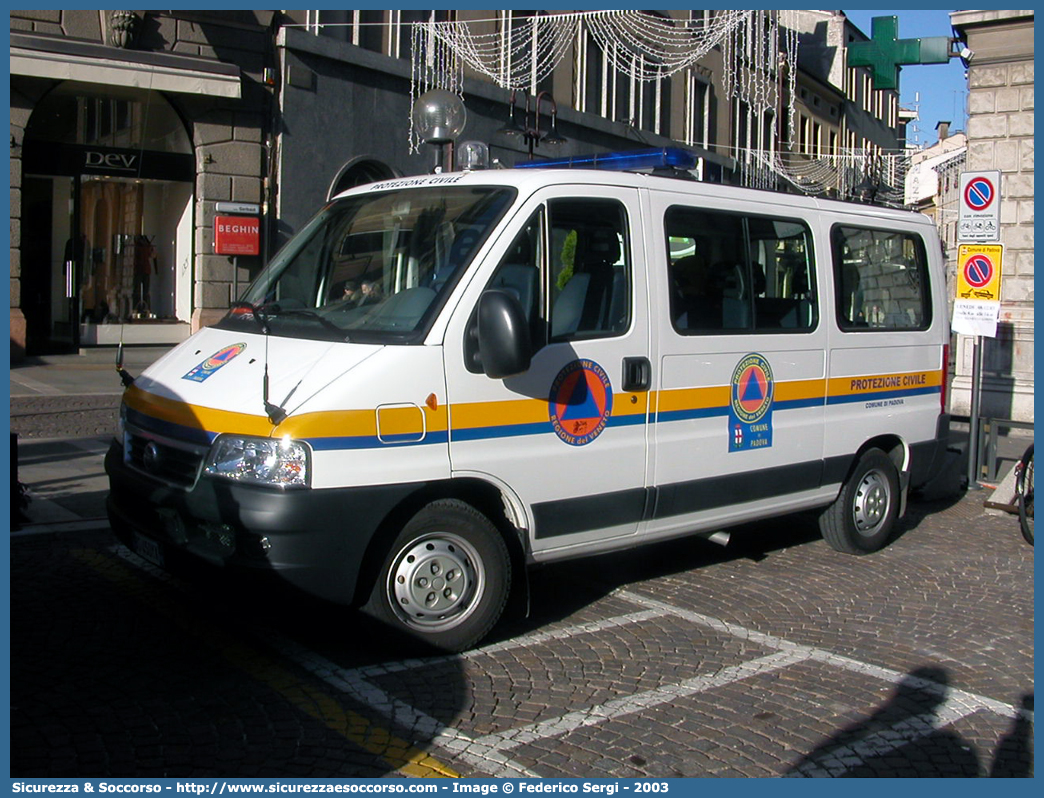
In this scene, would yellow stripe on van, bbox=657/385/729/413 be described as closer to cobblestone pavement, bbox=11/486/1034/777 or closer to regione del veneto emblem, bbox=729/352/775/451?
regione del veneto emblem, bbox=729/352/775/451

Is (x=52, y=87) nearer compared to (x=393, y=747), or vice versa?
(x=393, y=747)

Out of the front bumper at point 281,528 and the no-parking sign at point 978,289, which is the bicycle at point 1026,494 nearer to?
the no-parking sign at point 978,289

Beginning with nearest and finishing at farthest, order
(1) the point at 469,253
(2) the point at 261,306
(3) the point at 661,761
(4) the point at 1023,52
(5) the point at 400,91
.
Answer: (3) the point at 661,761 < (1) the point at 469,253 < (2) the point at 261,306 < (4) the point at 1023,52 < (5) the point at 400,91

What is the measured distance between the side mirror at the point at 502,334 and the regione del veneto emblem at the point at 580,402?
0.49m

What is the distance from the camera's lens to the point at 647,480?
20.5ft

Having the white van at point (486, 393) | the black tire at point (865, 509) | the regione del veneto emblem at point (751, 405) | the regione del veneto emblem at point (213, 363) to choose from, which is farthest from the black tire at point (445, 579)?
the black tire at point (865, 509)

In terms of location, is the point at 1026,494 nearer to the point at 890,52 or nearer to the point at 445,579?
the point at 445,579

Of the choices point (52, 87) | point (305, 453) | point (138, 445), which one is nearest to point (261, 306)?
point (138, 445)

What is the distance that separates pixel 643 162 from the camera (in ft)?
22.4

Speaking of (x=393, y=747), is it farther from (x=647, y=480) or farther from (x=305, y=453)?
(x=647, y=480)

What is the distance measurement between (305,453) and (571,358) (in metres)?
1.50

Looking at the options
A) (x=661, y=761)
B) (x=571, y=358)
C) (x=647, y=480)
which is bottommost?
(x=661, y=761)

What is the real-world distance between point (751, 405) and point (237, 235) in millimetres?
14035

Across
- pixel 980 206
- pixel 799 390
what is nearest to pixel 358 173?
pixel 980 206
